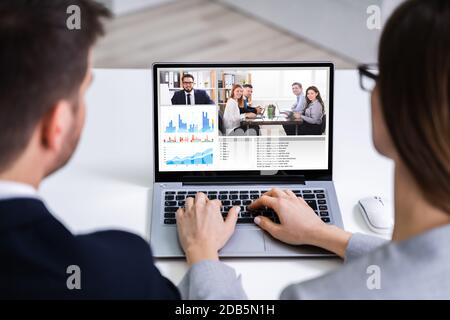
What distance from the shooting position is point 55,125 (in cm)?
80

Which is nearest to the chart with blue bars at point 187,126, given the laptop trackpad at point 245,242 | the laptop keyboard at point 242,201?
the laptop keyboard at point 242,201

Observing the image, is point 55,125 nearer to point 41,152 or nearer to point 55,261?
point 41,152

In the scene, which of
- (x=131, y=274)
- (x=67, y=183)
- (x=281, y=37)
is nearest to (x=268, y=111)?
(x=67, y=183)

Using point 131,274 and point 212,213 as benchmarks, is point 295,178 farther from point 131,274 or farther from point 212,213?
point 131,274

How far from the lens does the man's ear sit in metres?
0.80

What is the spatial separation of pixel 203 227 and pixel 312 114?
11.6 inches

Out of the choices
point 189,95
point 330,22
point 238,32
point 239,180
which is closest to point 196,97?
point 189,95

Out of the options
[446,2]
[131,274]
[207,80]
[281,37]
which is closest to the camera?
[446,2]

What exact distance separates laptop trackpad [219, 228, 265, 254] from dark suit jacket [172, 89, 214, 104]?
237 mm

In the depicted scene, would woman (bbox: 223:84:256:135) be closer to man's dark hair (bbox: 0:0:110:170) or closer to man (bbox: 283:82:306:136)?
man (bbox: 283:82:306:136)

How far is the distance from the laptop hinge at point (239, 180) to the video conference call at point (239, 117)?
0.02 metres

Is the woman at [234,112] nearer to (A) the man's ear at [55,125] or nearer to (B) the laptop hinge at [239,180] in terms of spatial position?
(B) the laptop hinge at [239,180]

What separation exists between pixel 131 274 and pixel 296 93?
0.51m

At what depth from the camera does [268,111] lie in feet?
4.10
